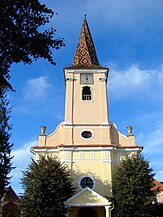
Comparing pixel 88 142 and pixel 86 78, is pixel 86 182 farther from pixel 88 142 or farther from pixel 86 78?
pixel 86 78

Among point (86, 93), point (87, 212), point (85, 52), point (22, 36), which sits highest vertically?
point (85, 52)

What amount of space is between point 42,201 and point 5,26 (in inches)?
546

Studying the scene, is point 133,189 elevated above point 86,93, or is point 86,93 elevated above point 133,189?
point 86,93

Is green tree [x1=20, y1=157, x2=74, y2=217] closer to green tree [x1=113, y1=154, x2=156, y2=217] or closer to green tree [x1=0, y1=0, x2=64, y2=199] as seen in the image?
green tree [x1=113, y1=154, x2=156, y2=217]

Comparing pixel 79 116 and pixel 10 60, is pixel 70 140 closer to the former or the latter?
pixel 79 116

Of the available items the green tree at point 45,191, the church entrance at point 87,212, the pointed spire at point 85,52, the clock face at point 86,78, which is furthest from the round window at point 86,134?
the pointed spire at point 85,52

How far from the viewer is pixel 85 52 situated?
98.7 feet

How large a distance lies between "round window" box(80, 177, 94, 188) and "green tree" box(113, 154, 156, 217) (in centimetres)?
213

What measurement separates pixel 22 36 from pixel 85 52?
74.5ft

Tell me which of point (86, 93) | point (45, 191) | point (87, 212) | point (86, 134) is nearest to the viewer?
point (45, 191)

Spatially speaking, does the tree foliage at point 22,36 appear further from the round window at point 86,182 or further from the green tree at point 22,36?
Answer: the round window at point 86,182

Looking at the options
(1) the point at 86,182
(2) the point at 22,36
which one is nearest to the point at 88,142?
(1) the point at 86,182

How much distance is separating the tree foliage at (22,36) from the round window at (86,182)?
15.4 m

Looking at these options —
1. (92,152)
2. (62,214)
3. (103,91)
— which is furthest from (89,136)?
(62,214)
